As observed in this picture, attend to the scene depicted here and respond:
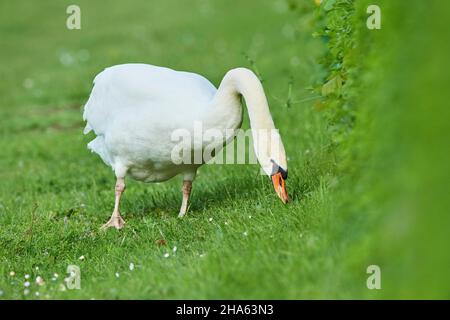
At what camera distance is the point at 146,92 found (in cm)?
639

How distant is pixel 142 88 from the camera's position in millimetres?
6438

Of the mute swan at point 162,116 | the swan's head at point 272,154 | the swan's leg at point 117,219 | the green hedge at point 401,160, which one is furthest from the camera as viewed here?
A: the swan's leg at point 117,219

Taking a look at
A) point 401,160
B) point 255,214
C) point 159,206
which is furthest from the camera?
point 159,206

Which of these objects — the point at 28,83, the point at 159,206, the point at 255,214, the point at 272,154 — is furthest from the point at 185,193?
the point at 28,83

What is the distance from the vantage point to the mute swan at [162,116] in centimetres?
582

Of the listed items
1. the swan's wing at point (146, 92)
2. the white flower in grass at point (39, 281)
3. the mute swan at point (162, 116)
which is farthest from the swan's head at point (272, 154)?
the white flower in grass at point (39, 281)

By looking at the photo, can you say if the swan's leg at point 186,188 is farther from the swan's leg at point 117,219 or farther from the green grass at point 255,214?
the swan's leg at point 117,219

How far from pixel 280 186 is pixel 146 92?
130 cm

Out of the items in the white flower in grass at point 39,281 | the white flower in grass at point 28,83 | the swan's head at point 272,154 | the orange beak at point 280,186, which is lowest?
the white flower in grass at point 39,281

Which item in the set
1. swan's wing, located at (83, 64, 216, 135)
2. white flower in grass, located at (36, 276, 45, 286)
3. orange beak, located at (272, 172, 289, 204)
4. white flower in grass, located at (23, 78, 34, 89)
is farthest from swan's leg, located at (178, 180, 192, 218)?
white flower in grass, located at (23, 78, 34, 89)

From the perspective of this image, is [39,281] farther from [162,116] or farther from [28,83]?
[28,83]

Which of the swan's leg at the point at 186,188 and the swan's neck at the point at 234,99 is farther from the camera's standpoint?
the swan's leg at the point at 186,188
